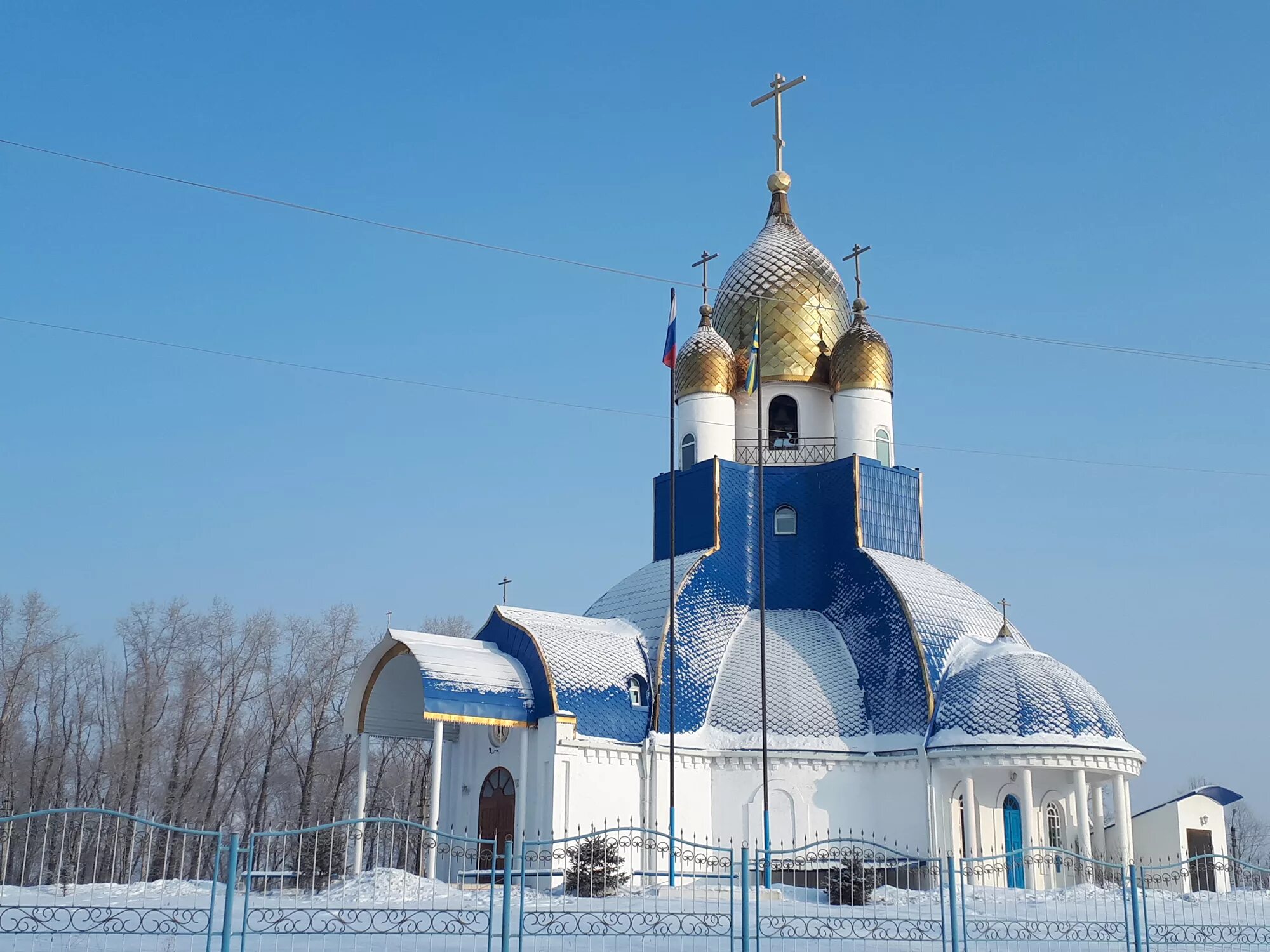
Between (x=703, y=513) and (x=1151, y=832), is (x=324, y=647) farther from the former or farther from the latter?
(x=1151, y=832)

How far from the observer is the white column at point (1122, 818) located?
22391mm

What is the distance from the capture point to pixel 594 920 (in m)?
15.4

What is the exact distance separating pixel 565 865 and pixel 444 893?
326 centimetres

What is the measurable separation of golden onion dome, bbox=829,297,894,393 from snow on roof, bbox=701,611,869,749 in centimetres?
550

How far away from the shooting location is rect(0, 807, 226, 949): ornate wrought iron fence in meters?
11.8

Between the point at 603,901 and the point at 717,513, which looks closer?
the point at 603,901

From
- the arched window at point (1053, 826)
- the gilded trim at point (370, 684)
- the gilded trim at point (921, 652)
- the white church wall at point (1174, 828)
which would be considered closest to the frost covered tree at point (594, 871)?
the gilded trim at point (370, 684)

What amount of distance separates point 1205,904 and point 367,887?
11913mm

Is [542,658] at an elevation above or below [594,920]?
above

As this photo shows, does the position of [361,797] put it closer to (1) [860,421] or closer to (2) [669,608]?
(2) [669,608]

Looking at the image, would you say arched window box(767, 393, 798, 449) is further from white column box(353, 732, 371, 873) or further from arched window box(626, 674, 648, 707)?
white column box(353, 732, 371, 873)

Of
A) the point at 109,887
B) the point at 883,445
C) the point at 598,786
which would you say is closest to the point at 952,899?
the point at 598,786

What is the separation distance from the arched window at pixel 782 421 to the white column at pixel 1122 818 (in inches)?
373

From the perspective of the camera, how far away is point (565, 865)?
66.5ft
